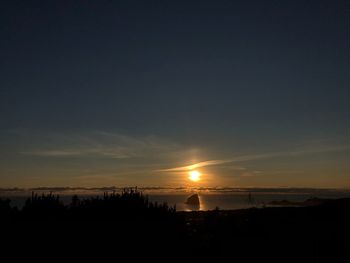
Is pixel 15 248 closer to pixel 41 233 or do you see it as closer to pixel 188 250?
pixel 41 233

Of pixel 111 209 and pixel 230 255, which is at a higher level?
pixel 111 209

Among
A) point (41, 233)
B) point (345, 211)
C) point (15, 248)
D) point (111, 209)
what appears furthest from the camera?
point (345, 211)

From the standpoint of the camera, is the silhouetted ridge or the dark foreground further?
the silhouetted ridge

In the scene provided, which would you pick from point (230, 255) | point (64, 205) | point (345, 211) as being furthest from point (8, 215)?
point (345, 211)

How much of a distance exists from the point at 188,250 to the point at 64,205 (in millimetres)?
6278

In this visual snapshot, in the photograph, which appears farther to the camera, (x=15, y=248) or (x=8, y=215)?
(x=8, y=215)

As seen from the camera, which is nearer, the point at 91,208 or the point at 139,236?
the point at 139,236

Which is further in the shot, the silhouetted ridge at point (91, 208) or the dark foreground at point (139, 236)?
the silhouetted ridge at point (91, 208)

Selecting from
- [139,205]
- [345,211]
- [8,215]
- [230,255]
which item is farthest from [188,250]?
[345,211]

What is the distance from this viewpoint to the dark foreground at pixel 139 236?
1468cm

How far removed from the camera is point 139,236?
53.1ft

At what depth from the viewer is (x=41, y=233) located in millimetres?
15219

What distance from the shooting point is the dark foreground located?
14680mm

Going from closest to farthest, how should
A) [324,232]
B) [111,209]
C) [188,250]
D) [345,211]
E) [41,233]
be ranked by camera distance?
[41,233]
[188,250]
[111,209]
[324,232]
[345,211]
